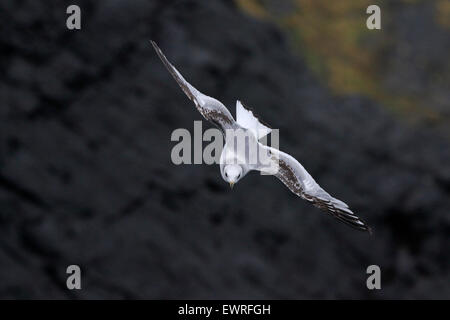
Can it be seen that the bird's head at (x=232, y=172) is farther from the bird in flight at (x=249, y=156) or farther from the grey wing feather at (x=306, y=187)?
the grey wing feather at (x=306, y=187)

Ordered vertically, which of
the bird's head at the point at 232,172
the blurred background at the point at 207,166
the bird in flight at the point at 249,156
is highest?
the blurred background at the point at 207,166

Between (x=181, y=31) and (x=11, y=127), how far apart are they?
3.80m

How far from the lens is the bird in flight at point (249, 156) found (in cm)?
645

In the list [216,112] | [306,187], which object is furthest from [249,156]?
[306,187]

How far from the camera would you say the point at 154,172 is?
1482 cm

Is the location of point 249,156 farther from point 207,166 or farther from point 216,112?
point 207,166

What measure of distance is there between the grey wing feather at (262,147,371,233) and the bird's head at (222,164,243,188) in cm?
47

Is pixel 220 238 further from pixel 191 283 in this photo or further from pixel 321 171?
pixel 321 171

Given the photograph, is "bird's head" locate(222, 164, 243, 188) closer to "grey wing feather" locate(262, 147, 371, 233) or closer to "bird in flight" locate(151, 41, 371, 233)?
"bird in flight" locate(151, 41, 371, 233)

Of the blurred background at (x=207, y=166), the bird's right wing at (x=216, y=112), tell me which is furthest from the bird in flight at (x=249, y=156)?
the blurred background at (x=207, y=166)

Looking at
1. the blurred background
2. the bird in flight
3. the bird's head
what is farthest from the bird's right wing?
the blurred background

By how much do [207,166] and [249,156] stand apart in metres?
8.12

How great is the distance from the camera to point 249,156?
6.49 m

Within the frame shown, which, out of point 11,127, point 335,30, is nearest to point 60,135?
point 11,127
